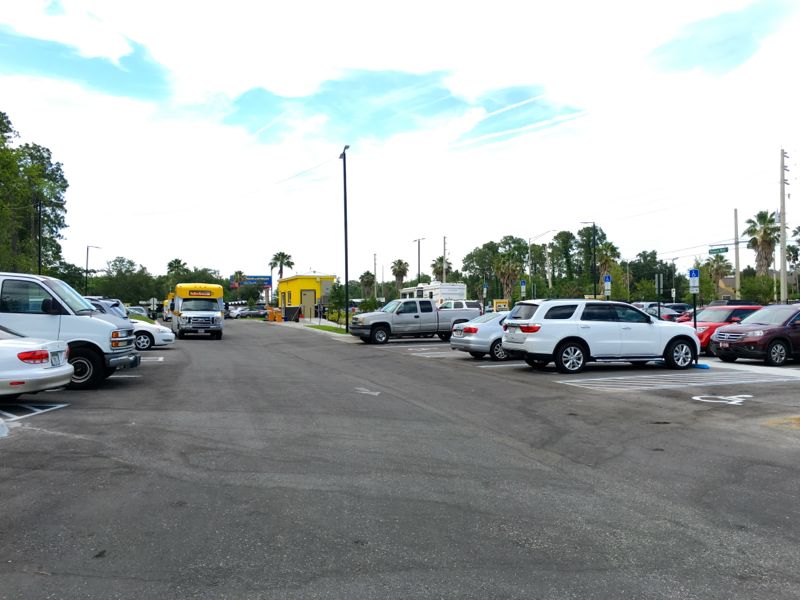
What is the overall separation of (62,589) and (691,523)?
4.21m

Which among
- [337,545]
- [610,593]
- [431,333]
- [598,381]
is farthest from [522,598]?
[431,333]

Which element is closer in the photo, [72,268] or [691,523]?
[691,523]

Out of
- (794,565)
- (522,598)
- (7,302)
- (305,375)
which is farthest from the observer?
(305,375)

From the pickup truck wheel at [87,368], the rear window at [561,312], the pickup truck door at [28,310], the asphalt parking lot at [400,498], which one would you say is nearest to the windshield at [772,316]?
the rear window at [561,312]

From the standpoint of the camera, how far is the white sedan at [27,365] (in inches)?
349

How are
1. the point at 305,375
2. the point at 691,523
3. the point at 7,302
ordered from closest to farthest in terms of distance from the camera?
the point at 691,523
the point at 7,302
the point at 305,375

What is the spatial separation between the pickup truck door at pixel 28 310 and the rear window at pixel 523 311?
10064 millimetres

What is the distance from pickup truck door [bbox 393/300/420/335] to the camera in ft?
91.0

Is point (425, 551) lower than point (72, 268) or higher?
lower

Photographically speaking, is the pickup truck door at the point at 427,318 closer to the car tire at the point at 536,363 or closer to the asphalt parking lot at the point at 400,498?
the car tire at the point at 536,363

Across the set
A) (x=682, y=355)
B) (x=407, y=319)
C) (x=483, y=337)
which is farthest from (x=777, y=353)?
(x=407, y=319)

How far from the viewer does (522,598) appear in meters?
3.48

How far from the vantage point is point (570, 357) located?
15109mm

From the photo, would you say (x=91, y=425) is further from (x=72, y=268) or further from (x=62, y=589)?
(x=72, y=268)
